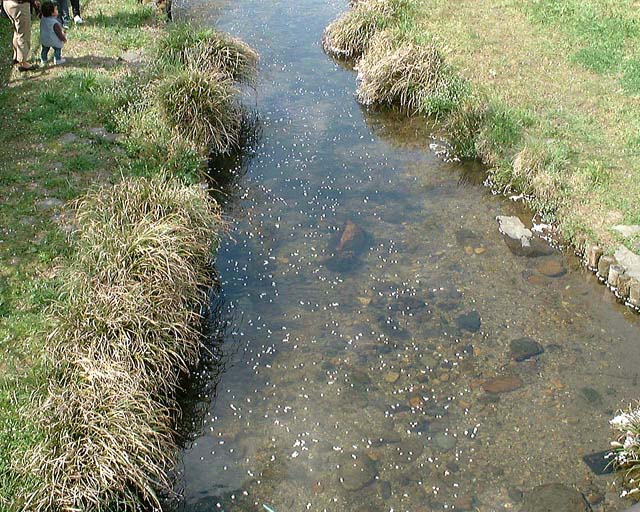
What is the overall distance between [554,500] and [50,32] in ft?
41.5

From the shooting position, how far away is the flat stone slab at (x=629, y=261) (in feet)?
32.0

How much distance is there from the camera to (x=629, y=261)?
32.5 ft

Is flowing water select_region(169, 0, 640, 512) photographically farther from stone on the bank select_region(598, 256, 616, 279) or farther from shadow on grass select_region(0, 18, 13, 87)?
shadow on grass select_region(0, 18, 13, 87)

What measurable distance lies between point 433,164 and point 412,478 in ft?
23.0

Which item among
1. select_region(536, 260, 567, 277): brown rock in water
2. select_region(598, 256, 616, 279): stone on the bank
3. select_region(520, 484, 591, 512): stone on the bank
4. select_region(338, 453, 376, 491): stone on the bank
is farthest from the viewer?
select_region(536, 260, 567, 277): brown rock in water

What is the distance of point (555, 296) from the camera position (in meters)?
9.95

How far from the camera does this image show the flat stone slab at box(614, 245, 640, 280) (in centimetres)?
977

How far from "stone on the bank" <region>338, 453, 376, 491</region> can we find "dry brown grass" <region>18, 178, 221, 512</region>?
1808mm

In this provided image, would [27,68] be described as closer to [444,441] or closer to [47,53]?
[47,53]

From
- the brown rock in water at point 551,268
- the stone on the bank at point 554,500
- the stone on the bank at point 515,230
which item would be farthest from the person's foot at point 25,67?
the stone on the bank at point 554,500

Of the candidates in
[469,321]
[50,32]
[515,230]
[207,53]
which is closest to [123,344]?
[469,321]

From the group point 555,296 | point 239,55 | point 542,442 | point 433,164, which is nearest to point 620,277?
point 555,296

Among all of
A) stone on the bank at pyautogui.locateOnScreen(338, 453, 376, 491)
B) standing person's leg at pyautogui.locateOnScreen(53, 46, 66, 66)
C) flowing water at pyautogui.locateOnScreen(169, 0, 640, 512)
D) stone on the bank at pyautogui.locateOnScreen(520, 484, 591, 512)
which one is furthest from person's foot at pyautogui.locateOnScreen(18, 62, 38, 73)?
stone on the bank at pyautogui.locateOnScreen(520, 484, 591, 512)

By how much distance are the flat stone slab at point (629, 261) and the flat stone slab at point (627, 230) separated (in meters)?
0.35
